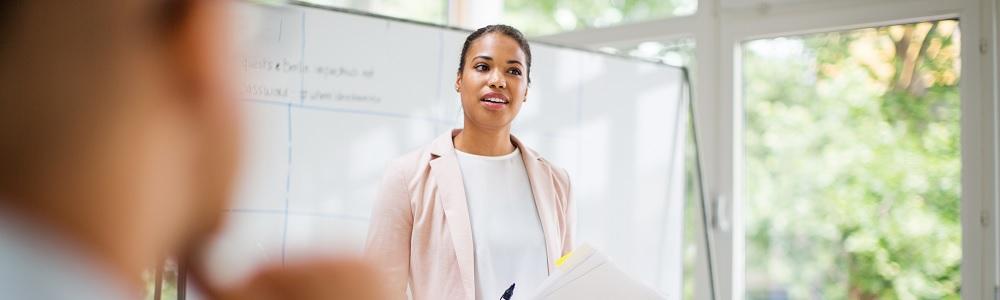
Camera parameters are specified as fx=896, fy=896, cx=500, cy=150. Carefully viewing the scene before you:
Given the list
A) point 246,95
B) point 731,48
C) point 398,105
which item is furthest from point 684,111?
point 246,95

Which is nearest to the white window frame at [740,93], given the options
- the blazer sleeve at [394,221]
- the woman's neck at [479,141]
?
the woman's neck at [479,141]

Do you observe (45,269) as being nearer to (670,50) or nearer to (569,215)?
(569,215)

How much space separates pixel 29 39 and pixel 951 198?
2592mm

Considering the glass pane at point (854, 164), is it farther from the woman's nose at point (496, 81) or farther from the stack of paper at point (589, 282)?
the stack of paper at point (589, 282)

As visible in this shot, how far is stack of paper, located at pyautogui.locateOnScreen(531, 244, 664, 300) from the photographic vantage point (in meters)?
1.33

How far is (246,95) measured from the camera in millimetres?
320

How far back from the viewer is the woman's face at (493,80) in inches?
77.4

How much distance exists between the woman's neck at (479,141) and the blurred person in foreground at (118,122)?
5.58 ft

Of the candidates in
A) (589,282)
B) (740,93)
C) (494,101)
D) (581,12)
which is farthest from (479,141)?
(581,12)

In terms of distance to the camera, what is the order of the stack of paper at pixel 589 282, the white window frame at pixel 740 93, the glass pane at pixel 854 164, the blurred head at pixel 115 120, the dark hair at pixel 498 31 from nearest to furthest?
1. the blurred head at pixel 115 120
2. the stack of paper at pixel 589 282
3. the dark hair at pixel 498 31
4. the white window frame at pixel 740 93
5. the glass pane at pixel 854 164

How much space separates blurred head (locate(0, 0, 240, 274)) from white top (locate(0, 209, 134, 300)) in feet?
0.06

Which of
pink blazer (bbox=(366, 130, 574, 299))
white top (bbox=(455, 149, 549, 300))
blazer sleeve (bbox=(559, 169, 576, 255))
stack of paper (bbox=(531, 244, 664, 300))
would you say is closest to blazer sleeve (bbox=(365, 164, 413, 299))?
pink blazer (bbox=(366, 130, 574, 299))

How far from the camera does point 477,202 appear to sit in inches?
77.3

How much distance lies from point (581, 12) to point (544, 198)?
135cm
